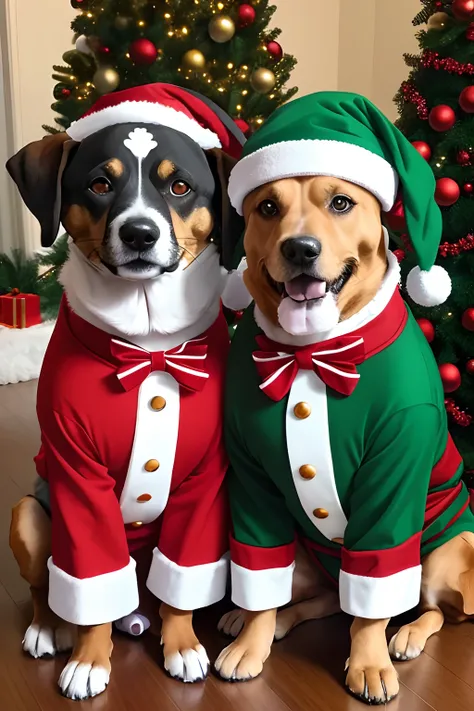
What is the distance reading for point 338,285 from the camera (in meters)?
1.16

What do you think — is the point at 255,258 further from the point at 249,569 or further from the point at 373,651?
the point at 373,651

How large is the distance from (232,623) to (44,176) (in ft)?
3.02

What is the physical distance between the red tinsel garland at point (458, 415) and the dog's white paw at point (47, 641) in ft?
3.38

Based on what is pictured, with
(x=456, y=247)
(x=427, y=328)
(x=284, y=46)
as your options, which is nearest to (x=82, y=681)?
(x=427, y=328)

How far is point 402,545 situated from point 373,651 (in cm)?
20

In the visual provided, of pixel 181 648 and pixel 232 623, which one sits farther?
pixel 232 623

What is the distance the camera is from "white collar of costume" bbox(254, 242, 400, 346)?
122 cm

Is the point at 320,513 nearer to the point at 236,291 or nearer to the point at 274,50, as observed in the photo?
the point at 236,291

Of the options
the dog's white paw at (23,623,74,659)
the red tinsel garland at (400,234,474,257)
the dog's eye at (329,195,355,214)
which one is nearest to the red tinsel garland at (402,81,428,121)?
the red tinsel garland at (400,234,474,257)

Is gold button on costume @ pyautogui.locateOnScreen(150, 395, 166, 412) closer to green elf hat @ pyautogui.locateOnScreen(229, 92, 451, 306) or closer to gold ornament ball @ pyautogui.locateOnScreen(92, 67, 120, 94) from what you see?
green elf hat @ pyautogui.locateOnScreen(229, 92, 451, 306)

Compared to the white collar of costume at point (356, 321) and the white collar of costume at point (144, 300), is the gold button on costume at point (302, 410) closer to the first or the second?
the white collar of costume at point (356, 321)

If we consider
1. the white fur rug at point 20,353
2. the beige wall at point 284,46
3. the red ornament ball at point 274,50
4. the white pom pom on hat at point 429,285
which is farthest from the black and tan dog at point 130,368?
the beige wall at point 284,46

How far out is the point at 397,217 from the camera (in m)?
1.27

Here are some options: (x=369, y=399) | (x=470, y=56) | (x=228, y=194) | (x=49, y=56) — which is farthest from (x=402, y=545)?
(x=49, y=56)
